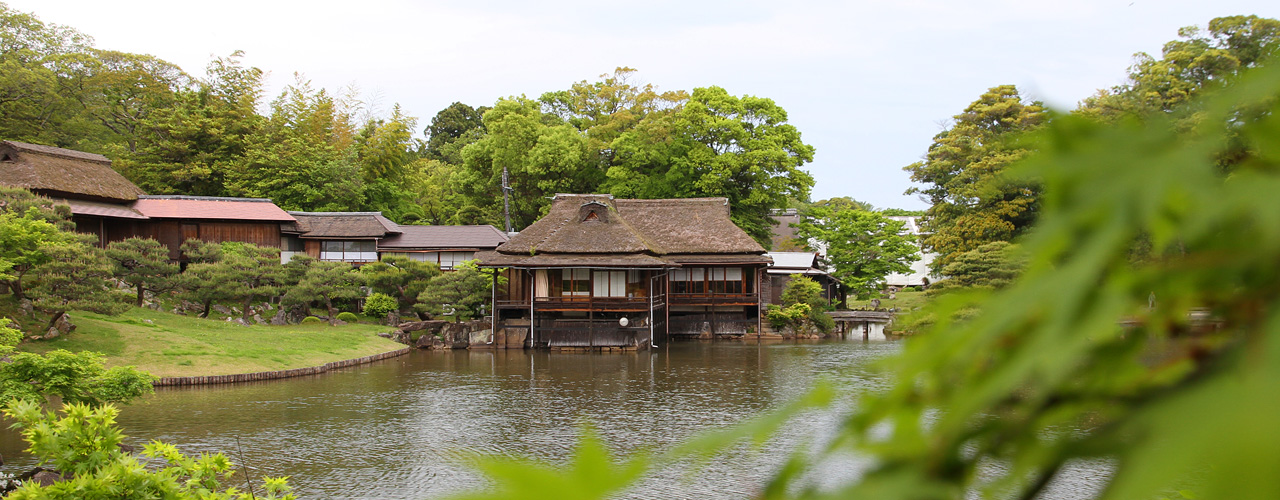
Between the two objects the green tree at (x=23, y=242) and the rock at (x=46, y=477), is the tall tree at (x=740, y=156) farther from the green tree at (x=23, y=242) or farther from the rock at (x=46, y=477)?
the rock at (x=46, y=477)

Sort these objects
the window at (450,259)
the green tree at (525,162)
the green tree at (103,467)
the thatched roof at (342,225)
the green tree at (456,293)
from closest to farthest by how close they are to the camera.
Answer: the green tree at (103,467) → the green tree at (456,293) → the thatched roof at (342,225) → the window at (450,259) → the green tree at (525,162)

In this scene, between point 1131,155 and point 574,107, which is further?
point 574,107

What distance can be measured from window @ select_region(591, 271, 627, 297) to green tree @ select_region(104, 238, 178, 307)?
478 inches

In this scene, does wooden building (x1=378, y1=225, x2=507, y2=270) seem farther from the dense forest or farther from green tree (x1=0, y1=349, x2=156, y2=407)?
green tree (x1=0, y1=349, x2=156, y2=407)

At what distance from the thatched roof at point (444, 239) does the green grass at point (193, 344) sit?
9.03 m

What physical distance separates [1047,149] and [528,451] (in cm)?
1019

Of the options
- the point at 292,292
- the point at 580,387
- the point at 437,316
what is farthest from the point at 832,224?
the point at 292,292

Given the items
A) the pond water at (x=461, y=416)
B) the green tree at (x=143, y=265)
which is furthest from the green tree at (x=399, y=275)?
the pond water at (x=461, y=416)

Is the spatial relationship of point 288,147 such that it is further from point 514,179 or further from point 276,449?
point 276,449

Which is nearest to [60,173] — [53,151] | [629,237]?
[53,151]

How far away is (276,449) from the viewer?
404 inches

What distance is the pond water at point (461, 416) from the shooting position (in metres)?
8.77

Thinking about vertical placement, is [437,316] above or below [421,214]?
below

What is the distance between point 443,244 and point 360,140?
13.2 meters
